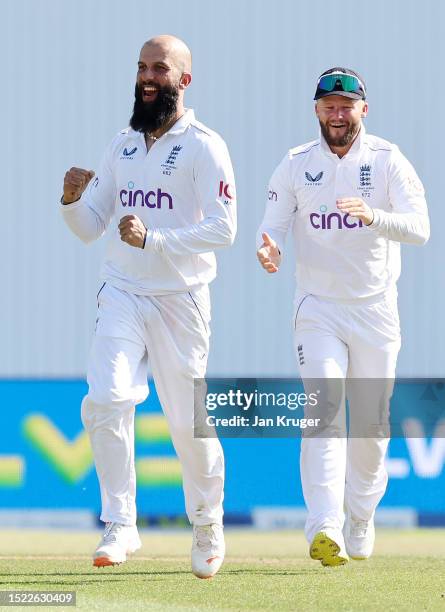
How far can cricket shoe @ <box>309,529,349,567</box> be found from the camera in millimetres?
7777

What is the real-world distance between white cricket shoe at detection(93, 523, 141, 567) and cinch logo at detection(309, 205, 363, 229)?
1949 millimetres

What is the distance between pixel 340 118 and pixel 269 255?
37.2 inches

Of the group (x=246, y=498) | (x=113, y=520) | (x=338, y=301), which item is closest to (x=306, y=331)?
(x=338, y=301)

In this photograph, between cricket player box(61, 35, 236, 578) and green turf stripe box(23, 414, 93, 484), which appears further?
green turf stripe box(23, 414, 93, 484)

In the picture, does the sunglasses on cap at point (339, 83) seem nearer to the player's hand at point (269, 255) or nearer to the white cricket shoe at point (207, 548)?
the player's hand at point (269, 255)

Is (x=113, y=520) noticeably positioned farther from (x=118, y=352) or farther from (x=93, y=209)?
(x=93, y=209)

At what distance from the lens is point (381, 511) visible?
12.2 metres

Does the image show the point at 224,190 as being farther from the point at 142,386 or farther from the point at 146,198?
the point at 142,386

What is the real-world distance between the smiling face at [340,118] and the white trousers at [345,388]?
0.88 metres

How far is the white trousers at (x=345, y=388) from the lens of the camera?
8062mm
